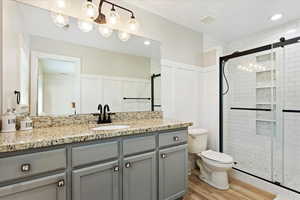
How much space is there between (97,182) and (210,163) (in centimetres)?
152

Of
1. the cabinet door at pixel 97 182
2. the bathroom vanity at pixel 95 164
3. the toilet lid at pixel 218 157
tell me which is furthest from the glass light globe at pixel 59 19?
the toilet lid at pixel 218 157

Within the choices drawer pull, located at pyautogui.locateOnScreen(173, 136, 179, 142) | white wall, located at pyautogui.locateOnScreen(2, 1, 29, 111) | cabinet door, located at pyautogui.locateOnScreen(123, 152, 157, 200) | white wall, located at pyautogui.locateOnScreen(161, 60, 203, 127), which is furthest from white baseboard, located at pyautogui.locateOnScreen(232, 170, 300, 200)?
white wall, located at pyautogui.locateOnScreen(2, 1, 29, 111)

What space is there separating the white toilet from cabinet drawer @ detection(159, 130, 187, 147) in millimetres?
650

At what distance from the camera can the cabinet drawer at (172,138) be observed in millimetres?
A: 1565

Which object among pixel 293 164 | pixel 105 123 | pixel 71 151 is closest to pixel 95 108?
pixel 105 123

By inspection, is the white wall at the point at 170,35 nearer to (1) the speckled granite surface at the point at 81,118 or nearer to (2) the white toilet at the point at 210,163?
(1) the speckled granite surface at the point at 81,118

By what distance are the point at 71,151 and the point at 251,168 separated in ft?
8.41

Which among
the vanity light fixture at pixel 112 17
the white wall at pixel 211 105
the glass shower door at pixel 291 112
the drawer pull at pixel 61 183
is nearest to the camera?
the drawer pull at pixel 61 183

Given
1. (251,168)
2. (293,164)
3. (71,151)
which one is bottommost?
(251,168)

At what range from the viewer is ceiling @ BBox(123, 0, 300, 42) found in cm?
192

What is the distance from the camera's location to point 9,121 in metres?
1.19

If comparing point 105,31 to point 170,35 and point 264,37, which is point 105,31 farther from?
point 264,37

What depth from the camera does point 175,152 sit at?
1.68 meters

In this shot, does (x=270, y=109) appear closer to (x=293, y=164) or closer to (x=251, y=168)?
(x=293, y=164)
